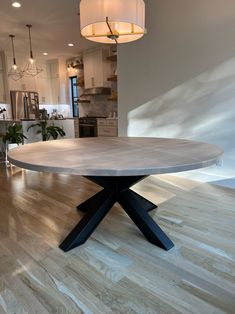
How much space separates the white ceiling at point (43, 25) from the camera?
3771 mm

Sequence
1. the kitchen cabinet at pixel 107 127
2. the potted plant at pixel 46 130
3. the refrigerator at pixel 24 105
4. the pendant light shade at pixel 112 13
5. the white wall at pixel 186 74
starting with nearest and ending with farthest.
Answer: the pendant light shade at pixel 112 13 → the white wall at pixel 186 74 → the potted plant at pixel 46 130 → the kitchen cabinet at pixel 107 127 → the refrigerator at pixel 24 105

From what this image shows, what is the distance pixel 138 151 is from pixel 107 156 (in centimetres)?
26

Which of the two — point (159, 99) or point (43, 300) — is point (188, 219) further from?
point (159, 99)

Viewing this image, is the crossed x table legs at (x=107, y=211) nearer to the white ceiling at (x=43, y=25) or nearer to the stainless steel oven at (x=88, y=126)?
the white ceiling at (x=43, y=25)

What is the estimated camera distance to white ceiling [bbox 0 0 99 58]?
12.4ft

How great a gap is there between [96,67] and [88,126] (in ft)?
4.99

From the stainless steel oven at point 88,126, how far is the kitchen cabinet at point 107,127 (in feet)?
0.77

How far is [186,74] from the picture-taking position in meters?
3.08

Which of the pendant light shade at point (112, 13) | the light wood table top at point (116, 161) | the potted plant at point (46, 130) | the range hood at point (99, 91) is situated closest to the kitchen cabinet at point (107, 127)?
the range hood at point (99, 91)

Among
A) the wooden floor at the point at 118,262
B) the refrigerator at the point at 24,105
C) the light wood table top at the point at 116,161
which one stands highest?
the refrigerator at the point at 24,105

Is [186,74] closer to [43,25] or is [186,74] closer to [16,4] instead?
[16,4]

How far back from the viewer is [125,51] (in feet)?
12.3

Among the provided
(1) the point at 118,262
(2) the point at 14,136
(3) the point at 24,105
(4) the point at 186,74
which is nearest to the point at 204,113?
(4) the point at 186,74

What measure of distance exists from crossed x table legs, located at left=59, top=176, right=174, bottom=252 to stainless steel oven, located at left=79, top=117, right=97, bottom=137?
4.19 m
